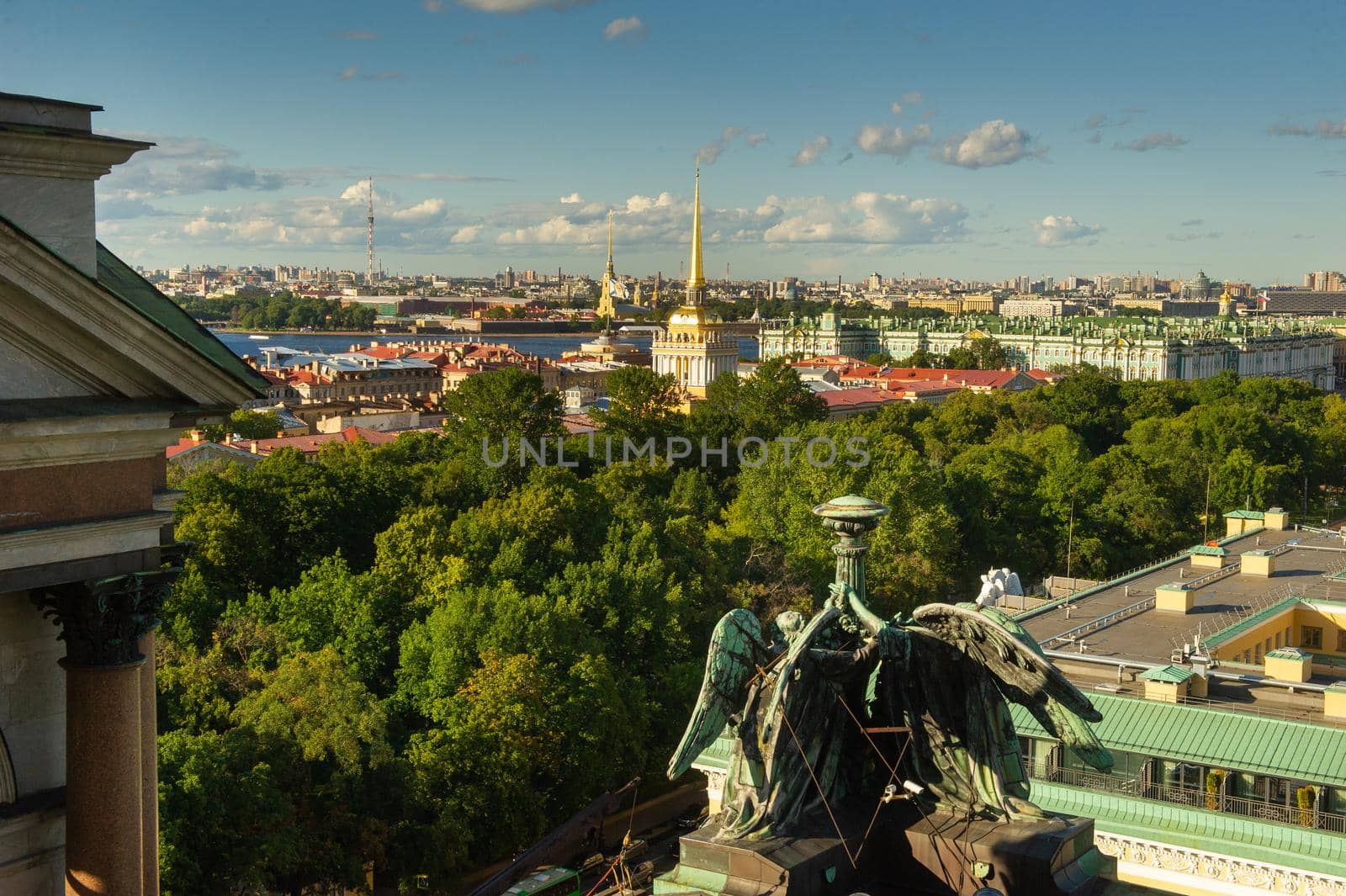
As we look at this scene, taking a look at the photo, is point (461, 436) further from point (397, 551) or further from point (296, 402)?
point (296, 402)

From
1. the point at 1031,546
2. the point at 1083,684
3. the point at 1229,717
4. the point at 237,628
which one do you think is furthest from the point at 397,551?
the point at 1031,546

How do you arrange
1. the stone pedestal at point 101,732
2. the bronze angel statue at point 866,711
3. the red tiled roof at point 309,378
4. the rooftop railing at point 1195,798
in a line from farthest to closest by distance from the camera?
the red tiled roof at point 309,378 → the rooftop railing at point 1195,798 → the bronze angel statue at point 866,711 → the stone pedestal at point 101,732

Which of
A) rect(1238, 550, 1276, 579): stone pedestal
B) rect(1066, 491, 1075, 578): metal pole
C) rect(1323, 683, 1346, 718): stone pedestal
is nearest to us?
rect(1323, 683, 1346, 718): stone pedestal

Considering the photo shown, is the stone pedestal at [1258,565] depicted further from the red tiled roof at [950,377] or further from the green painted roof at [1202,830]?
the red tiled roof at [950,377]

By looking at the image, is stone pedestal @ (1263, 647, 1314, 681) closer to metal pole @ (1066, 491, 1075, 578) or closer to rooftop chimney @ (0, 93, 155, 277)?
rooftop chimney @ (0, 93, 155, 277)

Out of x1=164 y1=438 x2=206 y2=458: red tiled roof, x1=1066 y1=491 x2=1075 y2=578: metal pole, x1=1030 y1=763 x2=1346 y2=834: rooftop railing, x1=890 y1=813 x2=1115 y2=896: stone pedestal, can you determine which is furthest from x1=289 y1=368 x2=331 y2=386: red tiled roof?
x1=890 y1=813 x2=1115 y2=896: stone pedestal

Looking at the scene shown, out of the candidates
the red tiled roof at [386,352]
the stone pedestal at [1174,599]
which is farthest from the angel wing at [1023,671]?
the red tiled roof at [386,352]
